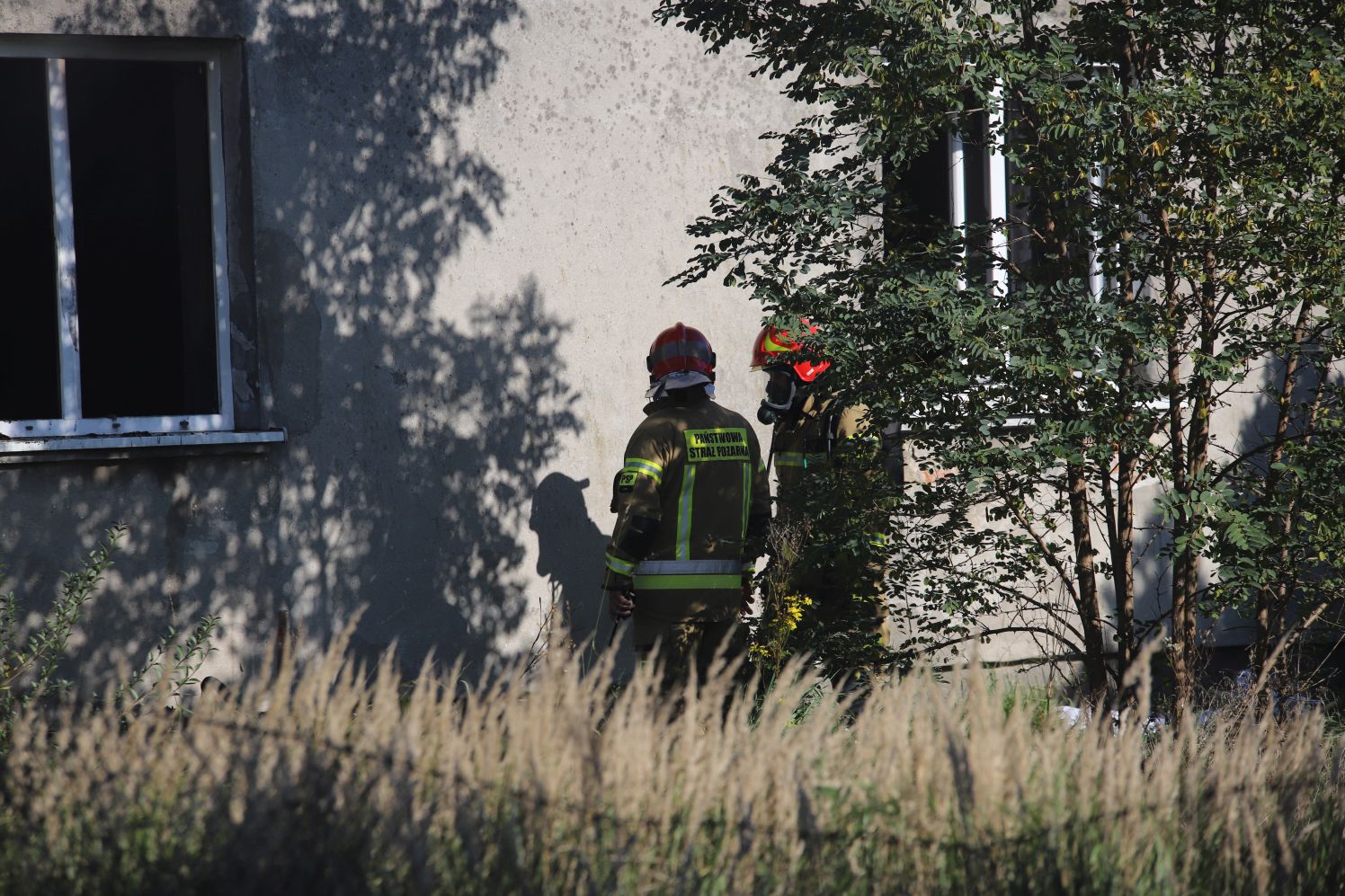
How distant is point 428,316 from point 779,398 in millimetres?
1756

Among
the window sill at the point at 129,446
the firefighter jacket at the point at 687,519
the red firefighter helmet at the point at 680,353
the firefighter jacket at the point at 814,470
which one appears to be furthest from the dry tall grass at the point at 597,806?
the window sill at the point at 129,446

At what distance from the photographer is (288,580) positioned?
6484 mm

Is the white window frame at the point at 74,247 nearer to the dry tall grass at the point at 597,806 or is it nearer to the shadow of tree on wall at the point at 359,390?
the shadow of tree on wall at the point at 359,390

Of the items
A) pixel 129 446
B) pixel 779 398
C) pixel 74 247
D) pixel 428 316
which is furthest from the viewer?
pixel 779 398

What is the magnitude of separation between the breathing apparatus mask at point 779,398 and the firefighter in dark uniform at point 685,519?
3.39 ft

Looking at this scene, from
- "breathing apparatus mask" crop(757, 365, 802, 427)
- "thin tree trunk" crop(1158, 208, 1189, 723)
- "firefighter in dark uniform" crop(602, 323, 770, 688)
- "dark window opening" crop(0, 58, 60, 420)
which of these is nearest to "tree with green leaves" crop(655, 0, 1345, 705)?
"thin tree trunk" crop(1158, 208, 1189, 723)

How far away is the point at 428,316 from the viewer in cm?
677

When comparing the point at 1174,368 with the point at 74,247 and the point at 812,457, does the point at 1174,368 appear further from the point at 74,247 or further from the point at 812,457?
the point at 74,247

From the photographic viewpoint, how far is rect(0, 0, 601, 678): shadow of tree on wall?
6.26 metres

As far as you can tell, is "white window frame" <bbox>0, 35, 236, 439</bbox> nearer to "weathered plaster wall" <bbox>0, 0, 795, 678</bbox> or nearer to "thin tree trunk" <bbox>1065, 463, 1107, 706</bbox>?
"weathered plaster wall" <bbox>0, 0, 795, 678</bbox>

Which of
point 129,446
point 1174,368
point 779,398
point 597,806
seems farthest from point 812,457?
point 129,446

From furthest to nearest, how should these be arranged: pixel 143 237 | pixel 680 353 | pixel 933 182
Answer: pixel 933 182 → pixel 143 237 → pixel 680 353

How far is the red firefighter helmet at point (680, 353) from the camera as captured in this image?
5.95 m

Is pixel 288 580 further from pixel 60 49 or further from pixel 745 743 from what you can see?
pixel 745 743
